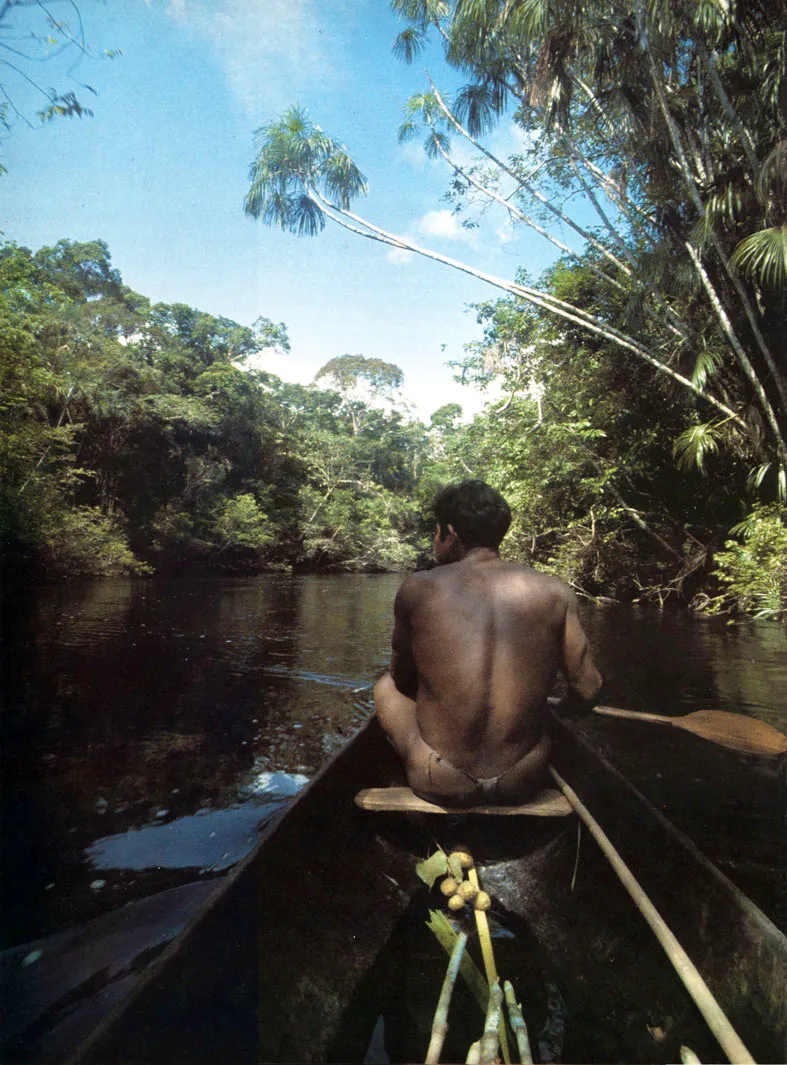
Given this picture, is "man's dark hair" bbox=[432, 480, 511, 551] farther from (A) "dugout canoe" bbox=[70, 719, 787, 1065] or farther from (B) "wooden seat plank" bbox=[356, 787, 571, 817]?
(A) "dugout canoe" bbox=[70, 719, 787, 1065]

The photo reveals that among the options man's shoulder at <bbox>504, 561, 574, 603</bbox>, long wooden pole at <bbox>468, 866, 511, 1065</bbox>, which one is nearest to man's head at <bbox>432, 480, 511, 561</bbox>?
man's shoulder at <bbox>504, 561, 574, 603</bbox>

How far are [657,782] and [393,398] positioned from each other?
22.1 metres

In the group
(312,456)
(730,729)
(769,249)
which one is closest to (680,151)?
(769,249)

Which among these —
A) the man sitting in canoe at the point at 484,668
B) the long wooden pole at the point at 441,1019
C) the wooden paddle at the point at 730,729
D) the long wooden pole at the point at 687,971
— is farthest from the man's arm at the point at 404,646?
the wooden paddle at the point at 730,729

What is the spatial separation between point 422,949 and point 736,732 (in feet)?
5.85

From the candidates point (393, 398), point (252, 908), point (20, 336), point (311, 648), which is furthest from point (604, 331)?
point (393, 398)

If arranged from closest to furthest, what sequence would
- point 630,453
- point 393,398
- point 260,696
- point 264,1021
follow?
point 264,1021, point 260,696, point 630,453, point 393,398

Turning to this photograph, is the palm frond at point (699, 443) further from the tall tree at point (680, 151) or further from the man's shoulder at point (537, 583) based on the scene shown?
the man's shoulder at point (537, 583)

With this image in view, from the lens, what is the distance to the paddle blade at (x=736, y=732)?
2.54 m

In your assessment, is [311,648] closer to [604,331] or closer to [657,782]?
[657,782]

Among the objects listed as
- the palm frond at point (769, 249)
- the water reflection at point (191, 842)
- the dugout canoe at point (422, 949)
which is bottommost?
the water reflection at point (191, 842)

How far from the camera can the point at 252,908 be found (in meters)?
1.28

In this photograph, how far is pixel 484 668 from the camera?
160 centimetres

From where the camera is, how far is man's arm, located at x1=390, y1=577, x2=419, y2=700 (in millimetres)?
1693
